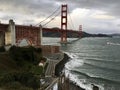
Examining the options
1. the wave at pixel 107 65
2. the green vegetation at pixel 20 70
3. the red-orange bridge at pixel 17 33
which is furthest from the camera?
the red-orange bridge at pixel 17 33

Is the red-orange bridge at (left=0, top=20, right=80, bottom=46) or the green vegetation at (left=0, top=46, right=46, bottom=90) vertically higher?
the red-orange bridge at (left=0, top=20, right=80, bottom=46)

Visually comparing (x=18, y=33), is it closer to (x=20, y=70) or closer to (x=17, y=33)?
(x=17, y=33)

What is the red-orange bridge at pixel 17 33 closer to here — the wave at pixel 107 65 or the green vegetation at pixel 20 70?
the green vegetation at pixel 20 70

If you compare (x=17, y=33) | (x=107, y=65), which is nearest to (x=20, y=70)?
(x=107, y=65)

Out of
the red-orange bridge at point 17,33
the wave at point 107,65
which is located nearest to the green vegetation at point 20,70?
the red-orange bridge at point 17,33

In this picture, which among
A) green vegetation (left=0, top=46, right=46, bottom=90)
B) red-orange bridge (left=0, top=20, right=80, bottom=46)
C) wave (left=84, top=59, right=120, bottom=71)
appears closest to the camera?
green vegetation (left=0, top=46, right=46, bottom=90)

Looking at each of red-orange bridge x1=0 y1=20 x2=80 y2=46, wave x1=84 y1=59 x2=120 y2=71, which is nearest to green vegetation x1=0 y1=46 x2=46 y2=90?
red-orange bridge x1=0 y1=20 x2=80 y2=46

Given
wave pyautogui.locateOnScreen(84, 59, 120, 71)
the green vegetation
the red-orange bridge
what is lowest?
wave pyautogui.locateOnScreen(84, 59, 120, 71)

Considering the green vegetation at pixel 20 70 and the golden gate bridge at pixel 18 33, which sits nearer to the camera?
the green vegetation at pixel 20 70

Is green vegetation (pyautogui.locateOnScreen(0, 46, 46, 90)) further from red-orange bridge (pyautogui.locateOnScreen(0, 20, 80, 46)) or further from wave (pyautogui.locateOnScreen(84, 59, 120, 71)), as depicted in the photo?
wave (pyautogui.locateOnScreen(84, 59, 120, 71))

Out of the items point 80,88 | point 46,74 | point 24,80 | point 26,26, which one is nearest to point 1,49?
point 46,74
